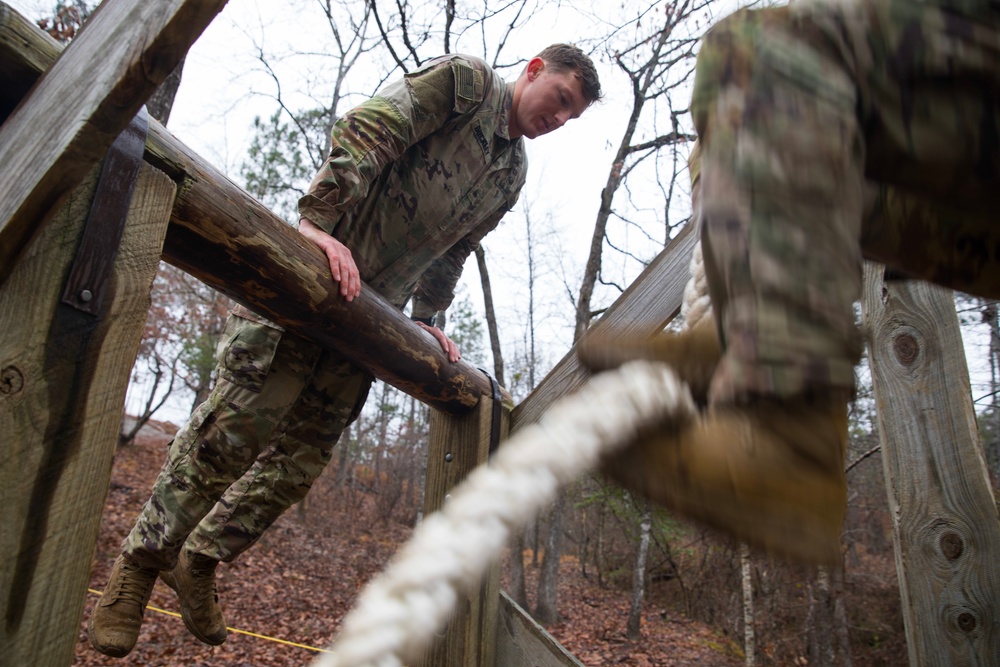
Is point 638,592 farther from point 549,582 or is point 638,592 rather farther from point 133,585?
point 133,585

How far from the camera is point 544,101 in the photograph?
263cm

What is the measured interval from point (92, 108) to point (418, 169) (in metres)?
1.55

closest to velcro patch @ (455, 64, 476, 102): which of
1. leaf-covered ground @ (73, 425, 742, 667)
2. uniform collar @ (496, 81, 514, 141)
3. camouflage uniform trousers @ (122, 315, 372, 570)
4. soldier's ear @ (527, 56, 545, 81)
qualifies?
uniform collar @ (496, 81, 514, 141)

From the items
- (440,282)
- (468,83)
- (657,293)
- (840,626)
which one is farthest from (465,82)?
(840,626)

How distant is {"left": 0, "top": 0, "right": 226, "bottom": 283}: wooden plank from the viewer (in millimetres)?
1047

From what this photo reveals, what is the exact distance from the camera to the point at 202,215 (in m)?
1.48

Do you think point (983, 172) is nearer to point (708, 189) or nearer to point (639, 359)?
point (708, 189)

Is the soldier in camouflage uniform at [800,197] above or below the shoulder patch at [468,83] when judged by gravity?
below

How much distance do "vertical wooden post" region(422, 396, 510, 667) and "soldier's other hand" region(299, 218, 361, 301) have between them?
3.06ft

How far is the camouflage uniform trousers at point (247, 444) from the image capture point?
216cm

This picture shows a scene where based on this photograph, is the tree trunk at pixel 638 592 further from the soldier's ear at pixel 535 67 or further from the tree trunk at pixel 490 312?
the soldier's ear at pixel 535 67

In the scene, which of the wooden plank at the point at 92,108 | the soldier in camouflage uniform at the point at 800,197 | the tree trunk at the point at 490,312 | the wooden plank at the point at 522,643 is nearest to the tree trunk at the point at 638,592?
the tree trunk at the point at 490,312

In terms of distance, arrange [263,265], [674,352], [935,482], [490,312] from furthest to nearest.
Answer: [490,312] < [935,482] < [263,265] < [674,352]

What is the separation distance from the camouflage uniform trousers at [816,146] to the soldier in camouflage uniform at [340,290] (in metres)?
1.40
